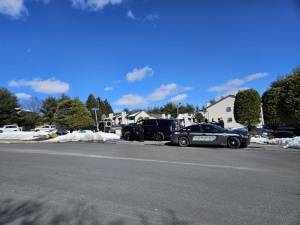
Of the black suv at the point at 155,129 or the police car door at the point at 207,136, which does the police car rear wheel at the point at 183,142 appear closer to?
the police car door at the point at 207,136

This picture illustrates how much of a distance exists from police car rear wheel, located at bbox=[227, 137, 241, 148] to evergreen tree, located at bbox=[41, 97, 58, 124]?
6941cm

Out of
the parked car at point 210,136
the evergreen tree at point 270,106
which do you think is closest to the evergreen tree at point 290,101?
the parked car at point 210,136

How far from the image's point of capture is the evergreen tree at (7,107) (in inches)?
2522

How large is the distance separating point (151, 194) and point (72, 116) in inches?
1551

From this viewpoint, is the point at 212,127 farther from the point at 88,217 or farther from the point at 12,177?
the point at 88,217

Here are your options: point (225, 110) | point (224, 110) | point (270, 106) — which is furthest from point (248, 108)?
point (224, 110)

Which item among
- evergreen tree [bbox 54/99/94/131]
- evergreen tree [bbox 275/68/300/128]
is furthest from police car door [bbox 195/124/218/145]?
evergreen tree [bbox 54/99/94/131]

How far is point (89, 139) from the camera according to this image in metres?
27.7

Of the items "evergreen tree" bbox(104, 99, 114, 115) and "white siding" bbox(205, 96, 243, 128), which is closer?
"white siding" bbox(205, 96, 243, 128)

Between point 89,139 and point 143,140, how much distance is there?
4993mm

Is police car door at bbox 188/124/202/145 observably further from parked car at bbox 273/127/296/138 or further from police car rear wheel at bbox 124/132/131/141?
parked car at bbox 273/127/296/138

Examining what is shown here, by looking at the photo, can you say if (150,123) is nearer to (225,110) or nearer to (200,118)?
(225,110)

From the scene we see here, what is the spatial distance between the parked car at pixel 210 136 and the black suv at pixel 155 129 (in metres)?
3.70

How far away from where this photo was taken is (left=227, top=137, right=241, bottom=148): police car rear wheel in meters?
19.2
